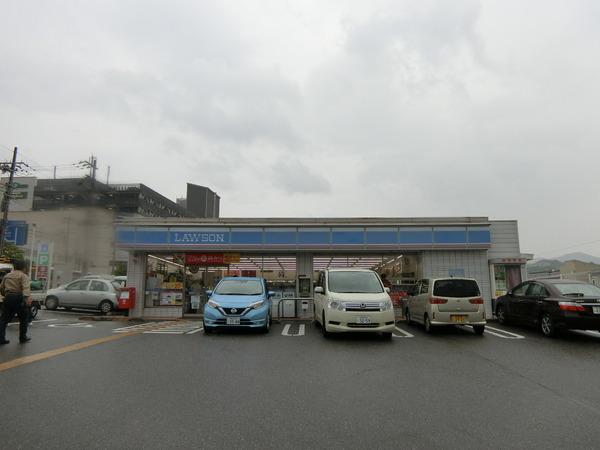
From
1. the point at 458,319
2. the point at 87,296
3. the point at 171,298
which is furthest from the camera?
the point at 87,296

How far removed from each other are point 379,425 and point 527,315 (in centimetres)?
963

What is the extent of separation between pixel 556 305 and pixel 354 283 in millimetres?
5119

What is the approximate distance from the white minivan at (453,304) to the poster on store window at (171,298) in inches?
404

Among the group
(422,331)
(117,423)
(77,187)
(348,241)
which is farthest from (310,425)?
(77,187)

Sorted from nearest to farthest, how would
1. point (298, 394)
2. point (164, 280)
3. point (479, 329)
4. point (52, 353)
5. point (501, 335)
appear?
point (298, 394) → point (52, 353) → point (501, 335) → point (479, 329) → point (164, 280)

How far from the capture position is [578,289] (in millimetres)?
10594

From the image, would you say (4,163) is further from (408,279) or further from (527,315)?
(527,315)

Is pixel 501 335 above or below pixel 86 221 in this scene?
below

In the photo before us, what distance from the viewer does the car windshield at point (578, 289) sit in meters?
10.3

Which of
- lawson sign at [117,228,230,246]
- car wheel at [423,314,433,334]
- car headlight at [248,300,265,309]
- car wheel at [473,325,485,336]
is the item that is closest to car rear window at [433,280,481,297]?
car wheel at [423,314,433,334]

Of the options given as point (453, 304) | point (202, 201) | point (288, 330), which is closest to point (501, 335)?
point (453, 304)

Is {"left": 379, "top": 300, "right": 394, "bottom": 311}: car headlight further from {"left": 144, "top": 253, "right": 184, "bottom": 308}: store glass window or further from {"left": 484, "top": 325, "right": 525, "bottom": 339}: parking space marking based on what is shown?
{"left": 144, "top": 253, "right": 184, "bottom": 308}: store glass window

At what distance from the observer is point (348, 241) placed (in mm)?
16469

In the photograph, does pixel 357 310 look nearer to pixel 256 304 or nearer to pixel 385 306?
pixel 385 306
